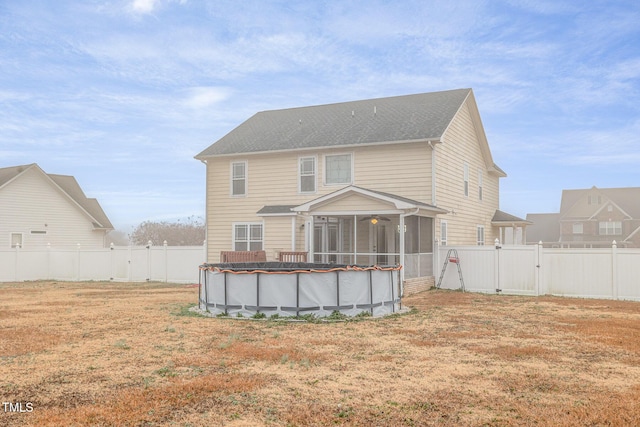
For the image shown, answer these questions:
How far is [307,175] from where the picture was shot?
23688 millimetres

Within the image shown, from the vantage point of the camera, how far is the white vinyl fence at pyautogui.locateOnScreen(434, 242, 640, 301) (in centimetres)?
1844

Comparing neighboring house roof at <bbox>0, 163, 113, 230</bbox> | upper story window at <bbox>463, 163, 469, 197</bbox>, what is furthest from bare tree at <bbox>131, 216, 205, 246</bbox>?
upper story window at <bbox>463, 163, 469, 197</bbox>

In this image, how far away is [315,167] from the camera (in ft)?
77.2

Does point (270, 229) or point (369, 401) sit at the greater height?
point (270, 229)

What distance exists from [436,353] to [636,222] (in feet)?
181

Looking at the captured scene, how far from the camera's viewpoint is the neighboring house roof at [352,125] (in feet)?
73.3

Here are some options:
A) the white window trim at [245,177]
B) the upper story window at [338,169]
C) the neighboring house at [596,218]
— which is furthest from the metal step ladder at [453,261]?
the neighboring house at [596,218]

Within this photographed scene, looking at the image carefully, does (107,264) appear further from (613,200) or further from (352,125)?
(613,200)

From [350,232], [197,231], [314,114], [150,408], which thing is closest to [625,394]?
[150,408]

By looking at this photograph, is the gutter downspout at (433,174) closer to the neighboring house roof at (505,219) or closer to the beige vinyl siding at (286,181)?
the beige vinyl siding at (286,181)

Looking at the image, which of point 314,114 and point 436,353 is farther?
point 314,114

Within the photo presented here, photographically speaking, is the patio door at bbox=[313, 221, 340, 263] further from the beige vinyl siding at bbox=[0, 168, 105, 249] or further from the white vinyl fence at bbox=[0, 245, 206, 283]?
the beige vinyl siding at bbox=[0, 168, 105, 249]

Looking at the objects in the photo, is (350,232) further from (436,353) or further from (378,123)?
(436,353)

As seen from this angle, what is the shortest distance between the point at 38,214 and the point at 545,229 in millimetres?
52949
